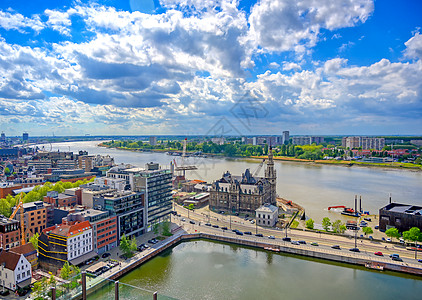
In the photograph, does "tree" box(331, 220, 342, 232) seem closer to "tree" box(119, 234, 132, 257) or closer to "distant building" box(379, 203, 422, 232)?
"distant building" box(379, 203, 422, 232)

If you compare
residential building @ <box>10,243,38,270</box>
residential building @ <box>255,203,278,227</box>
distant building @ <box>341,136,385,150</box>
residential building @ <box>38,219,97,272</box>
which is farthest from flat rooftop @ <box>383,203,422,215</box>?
distant building @ <box>341,136,385,150</box>

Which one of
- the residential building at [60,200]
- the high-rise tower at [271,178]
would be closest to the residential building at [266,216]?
the high-rise tower at [271,178]

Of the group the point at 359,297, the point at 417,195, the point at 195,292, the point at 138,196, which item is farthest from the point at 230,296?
the point at 417,195

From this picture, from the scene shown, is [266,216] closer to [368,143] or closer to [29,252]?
[29,252]

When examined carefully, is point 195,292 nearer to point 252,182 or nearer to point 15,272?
point 15,272

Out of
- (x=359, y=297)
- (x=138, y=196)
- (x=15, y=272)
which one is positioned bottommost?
(x=359, y=297)

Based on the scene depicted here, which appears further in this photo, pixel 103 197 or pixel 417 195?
pixel 417 195

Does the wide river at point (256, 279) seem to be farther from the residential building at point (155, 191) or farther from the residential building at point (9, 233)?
the residential building at point (9, 233)
